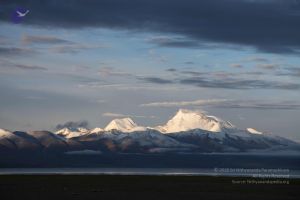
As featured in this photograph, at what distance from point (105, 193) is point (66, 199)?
13.4 metres

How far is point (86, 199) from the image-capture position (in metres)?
84.0

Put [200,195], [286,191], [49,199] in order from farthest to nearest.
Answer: [286,191] < [200,195] < [49,199]

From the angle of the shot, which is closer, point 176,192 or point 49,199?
point 49,199

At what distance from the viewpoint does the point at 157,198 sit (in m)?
87.5

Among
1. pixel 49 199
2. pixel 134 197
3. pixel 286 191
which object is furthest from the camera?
pixel 286 191

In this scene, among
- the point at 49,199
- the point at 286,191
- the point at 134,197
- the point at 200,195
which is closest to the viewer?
the point at 49,199

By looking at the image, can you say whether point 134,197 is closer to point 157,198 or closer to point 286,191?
point 157,198

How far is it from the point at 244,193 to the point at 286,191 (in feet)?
33.2

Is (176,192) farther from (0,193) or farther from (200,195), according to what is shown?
(0,193)

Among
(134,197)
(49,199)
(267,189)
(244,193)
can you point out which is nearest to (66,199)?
(49,199)

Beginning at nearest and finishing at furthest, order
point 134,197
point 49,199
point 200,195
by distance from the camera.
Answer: point 49,199 < point 134,197 < point 200,195

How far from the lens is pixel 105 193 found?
96.0 metres

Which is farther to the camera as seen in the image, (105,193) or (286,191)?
(286,191)

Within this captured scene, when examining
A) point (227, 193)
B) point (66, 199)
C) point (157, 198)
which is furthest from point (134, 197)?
point (227, 193)
